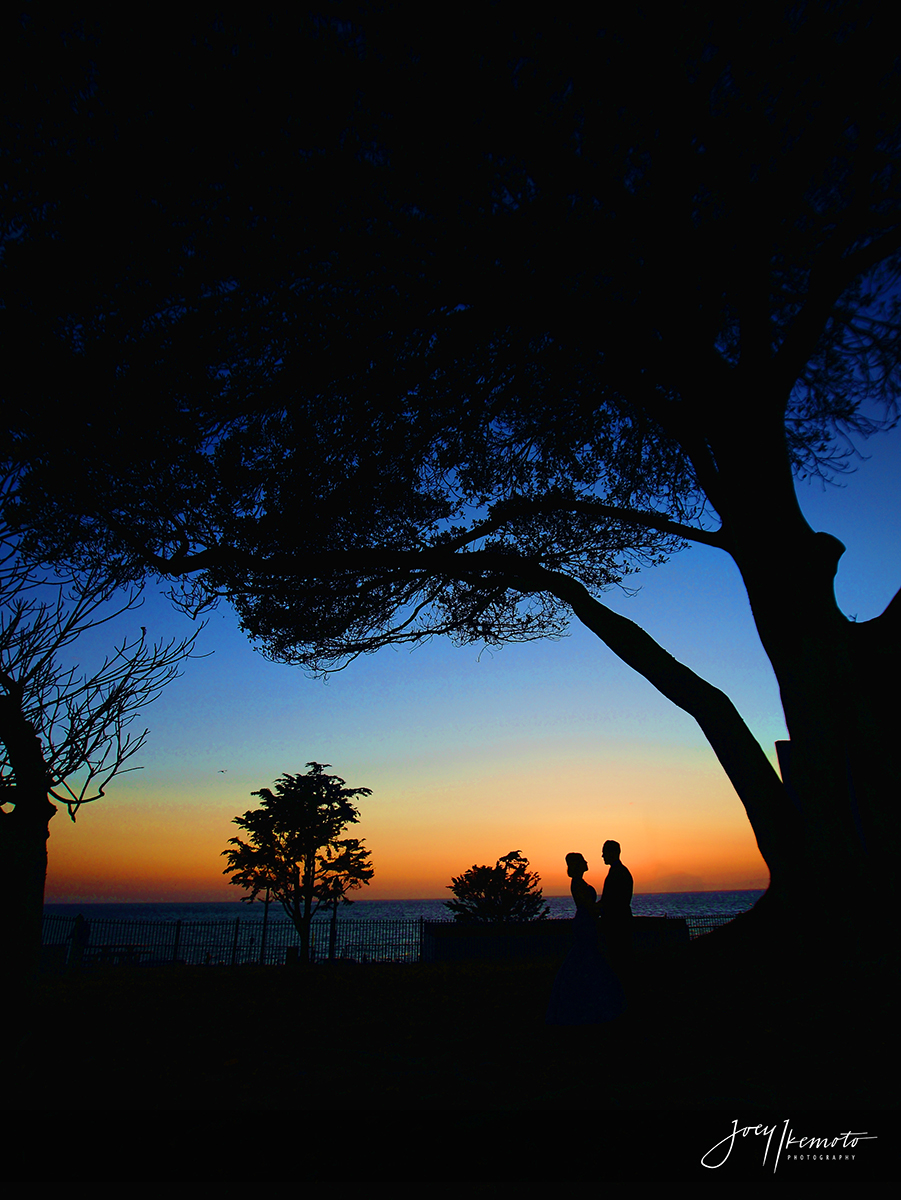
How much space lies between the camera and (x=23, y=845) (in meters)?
4.97

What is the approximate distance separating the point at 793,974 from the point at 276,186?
904 centimetres

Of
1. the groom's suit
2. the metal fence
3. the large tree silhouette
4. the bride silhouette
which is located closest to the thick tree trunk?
the large tree silhouette

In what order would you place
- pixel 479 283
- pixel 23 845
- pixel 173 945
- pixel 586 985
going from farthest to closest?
1. pixel 173 945
2. pixel 479 283
3. pixel 586 985
4. pixel 23 845

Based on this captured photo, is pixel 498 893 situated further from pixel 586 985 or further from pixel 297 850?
pixel 586 985

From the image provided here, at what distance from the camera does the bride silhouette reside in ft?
17.0

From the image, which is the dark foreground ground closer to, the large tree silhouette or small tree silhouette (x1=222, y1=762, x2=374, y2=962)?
the large tree silhouette

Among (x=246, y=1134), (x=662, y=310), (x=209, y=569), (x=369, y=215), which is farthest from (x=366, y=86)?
(x=246, y=1134)

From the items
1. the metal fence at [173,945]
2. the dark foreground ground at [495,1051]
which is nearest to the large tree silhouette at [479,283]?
the dark foreground ground at [495,1051]

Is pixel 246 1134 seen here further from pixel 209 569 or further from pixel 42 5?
pixel 42 5

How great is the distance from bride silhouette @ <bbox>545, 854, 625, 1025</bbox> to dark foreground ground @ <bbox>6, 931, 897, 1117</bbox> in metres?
0.11

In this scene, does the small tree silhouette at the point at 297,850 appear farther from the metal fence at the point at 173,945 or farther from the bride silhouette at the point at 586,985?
the bride silhouette at the point at 586,985

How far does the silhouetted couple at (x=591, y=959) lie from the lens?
5215 mm

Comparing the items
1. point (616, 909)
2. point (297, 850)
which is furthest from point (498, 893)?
point (616, 909)

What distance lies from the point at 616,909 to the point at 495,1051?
5.65 feet
